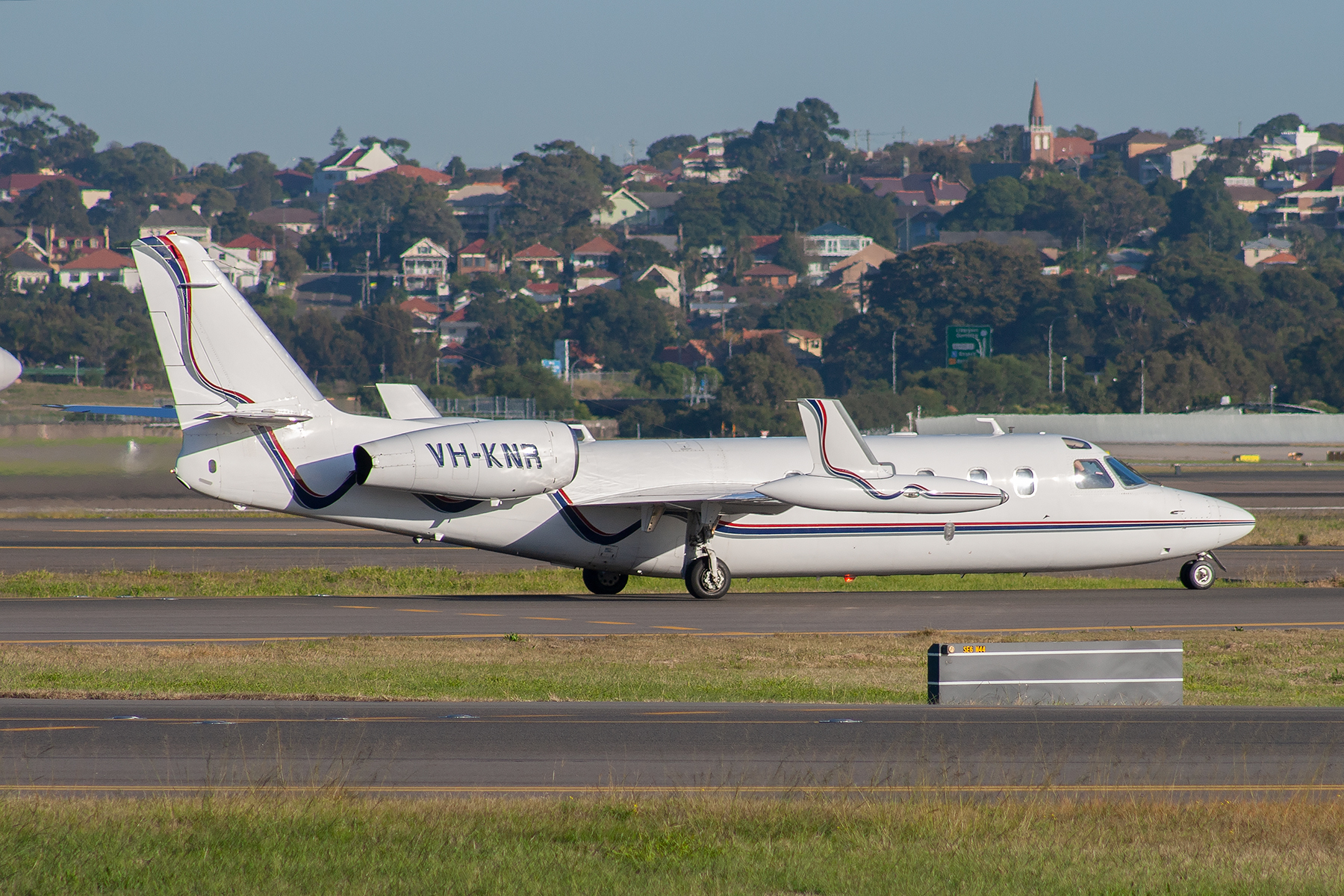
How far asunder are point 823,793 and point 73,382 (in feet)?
445

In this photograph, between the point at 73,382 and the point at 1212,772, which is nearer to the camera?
the point at 1212,772

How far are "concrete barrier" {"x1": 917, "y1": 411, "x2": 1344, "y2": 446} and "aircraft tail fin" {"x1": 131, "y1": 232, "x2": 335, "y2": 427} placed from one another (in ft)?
280

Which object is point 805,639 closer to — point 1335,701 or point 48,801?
point 1335,701

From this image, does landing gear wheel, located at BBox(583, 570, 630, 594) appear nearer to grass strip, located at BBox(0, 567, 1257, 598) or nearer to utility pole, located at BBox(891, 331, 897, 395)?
grass strip, located at BBox(0, 567, 1257, 598)

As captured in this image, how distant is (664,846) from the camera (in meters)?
10.8

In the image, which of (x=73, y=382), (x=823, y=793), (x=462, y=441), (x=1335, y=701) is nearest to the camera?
(x=823, y=793)

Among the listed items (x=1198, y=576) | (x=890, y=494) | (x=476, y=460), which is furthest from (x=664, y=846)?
(x=1198, y=576)

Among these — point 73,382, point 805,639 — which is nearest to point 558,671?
point 805,639

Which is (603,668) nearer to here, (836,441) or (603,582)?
(836,441)

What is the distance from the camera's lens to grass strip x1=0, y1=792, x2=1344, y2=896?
391 inches

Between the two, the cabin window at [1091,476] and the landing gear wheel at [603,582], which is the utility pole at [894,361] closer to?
the cabin window at [1091,476]

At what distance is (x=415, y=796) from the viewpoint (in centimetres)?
1246

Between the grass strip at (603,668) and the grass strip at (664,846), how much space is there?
6.71 meters

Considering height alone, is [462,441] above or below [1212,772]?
above
